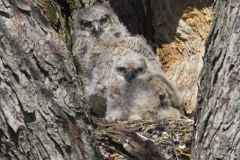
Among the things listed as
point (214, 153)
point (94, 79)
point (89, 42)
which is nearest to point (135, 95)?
point (94, 79)

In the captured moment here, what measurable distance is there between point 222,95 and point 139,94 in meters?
3.08

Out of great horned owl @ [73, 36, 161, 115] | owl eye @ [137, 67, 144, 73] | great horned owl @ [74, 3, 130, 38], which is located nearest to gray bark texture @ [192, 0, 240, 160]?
owl eye @ [137, 67, 144, 73]

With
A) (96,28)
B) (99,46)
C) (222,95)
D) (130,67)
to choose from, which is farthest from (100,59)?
(222,95)

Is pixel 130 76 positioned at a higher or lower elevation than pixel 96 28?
lower

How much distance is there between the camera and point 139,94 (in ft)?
22.0

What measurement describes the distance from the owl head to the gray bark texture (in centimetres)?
296

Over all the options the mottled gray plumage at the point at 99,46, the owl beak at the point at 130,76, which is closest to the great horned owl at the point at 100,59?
the mottled gray plumage at the point at 99,46

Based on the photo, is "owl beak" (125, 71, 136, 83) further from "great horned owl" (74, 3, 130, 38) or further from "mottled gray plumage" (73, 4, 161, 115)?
"great horned owl" (74, 3, 130, 38)

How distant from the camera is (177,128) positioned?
18.9 ft

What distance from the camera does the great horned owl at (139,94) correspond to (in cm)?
669

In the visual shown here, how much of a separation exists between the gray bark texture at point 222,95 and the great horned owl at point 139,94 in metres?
2.87

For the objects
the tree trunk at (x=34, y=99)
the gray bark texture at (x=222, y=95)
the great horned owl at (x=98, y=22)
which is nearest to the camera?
the tree trunk at (x=34, y=99)

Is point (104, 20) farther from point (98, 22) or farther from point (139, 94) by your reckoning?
point (139, 94)

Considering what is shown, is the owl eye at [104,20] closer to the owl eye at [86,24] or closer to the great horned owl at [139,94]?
the owl eye at [86,24]
